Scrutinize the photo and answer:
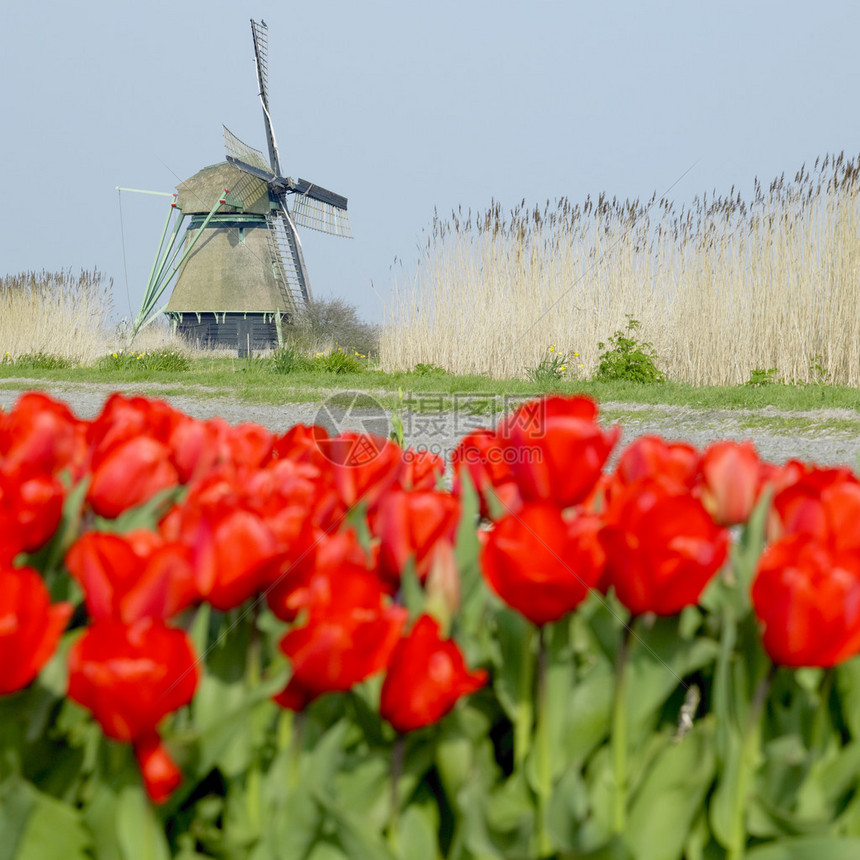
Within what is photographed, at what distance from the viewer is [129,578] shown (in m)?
0.52

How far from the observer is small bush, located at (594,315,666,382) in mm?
8547

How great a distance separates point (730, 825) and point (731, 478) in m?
0.34

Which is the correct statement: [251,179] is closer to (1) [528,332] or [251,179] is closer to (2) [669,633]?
(1) [528,332]

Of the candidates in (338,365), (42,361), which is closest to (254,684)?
(338,365)

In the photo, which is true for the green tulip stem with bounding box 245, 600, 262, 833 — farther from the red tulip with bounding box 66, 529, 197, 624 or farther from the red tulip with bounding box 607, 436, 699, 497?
the red tulip with bounding box 607, 436, 699, 497

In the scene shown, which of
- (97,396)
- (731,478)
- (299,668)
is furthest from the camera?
(97,396)

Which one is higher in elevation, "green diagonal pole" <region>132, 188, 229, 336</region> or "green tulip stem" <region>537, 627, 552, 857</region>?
"green diagonal pole" <region>132, 188, 229, 336</region>

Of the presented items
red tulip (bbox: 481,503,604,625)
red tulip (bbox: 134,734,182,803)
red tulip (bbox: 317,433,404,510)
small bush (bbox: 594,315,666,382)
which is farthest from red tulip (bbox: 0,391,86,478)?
small bush (bbox: 594,315,666,382)

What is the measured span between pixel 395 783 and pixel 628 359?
844 cm

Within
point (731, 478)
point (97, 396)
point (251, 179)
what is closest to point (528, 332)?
point (97, 396)

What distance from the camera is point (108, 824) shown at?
532 millimetres

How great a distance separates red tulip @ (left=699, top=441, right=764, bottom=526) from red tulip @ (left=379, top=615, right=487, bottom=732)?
1.21 feet

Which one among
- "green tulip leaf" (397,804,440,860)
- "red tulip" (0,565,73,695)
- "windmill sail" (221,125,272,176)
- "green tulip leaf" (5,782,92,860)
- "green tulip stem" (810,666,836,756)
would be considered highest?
"windmill sail" (221,125,272,176)

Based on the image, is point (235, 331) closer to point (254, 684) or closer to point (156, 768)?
point (254, 684)
